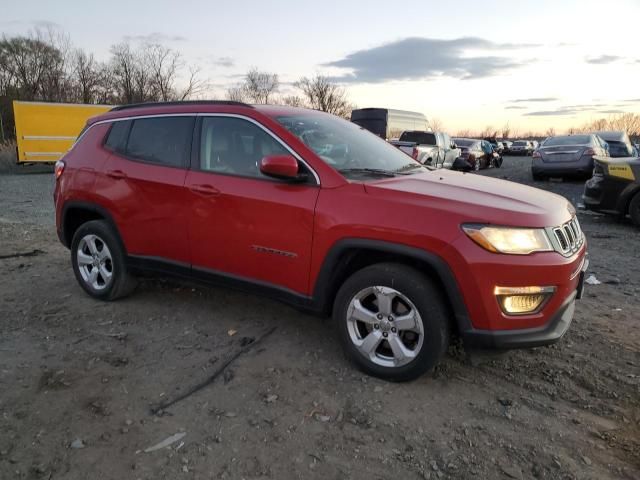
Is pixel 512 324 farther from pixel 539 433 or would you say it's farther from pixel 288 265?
pixel 288 265

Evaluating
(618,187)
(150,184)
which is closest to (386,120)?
(618,187)

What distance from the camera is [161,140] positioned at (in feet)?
13.6

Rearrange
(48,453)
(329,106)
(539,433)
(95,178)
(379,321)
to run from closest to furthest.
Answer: (48,453) < (539,433) < (379,321) < (95,178) < (329,106)

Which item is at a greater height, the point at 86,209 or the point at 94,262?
the point at 86,209

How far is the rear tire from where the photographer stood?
27.0ft

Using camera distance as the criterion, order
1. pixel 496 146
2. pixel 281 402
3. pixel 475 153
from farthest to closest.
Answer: pixel 496 146 < pixel 475 153 < pixel 281 402

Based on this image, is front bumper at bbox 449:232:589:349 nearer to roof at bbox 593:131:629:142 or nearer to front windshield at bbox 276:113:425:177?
front windshield at bbox 276:113:425:177

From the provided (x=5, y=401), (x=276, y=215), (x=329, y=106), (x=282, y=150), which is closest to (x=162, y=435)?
(x=5, y=401)

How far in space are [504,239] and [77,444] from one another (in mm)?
2569

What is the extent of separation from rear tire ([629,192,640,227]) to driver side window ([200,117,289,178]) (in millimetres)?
A: 7293

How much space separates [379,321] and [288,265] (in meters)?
0.73

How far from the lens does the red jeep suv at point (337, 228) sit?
2.85 meters

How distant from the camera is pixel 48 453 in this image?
8.27ft

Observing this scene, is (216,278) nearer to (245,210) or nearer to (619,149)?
(245,210)
